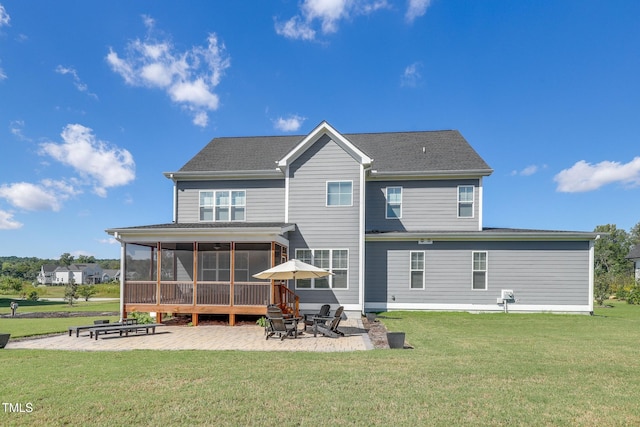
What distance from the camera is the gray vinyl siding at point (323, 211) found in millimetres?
15172

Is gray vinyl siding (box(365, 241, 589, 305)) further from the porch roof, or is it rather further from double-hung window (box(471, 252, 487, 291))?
the porch roof

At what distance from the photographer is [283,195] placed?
16.9 meters

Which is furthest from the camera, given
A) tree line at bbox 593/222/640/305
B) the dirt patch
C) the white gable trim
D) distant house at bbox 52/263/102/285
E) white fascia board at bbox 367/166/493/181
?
distant house at bbox 52/263/102/285

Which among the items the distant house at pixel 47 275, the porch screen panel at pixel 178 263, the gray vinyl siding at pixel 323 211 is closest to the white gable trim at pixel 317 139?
the gray vinyl siding at pixel 323 211

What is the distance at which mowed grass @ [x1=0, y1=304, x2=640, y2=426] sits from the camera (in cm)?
448

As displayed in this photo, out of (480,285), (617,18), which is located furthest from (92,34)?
(617,18)

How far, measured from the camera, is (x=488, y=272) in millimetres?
15883

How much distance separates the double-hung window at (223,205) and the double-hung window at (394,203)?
6.98 metres

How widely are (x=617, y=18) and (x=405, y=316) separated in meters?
14.8

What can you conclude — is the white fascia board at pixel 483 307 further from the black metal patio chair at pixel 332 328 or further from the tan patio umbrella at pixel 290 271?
the tan patio umbrella at pixel 290 271

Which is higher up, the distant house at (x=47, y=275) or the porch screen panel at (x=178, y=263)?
the porch screen panel at (x=178, y=263)

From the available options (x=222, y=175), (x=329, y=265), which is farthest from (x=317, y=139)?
(x=329, y=265)

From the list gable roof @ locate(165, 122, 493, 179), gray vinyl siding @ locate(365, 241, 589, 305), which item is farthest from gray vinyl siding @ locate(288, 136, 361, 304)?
gray vinyl siding @ locate(365, 241, 589, 305)

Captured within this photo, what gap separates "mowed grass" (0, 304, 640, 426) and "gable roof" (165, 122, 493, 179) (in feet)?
30.7
